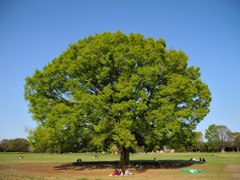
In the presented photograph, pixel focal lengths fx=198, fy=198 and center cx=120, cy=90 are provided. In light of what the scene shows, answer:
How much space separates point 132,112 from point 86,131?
19.9 ft

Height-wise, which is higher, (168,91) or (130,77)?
(130,77)

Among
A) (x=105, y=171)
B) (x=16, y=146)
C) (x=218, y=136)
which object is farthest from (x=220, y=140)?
(x=16, y=146)

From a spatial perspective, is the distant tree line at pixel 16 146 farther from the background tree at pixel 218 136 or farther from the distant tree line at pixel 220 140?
the background tree at pixel 218 136

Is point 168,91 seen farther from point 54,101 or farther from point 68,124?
point 54,101

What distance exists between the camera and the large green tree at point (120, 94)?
2345cm

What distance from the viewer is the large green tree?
23.5 m

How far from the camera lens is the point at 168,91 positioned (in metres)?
24.2

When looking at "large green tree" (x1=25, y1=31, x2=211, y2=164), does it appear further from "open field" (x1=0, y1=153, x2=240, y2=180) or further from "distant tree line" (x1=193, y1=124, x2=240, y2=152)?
"distant tree line" (x1=193, y1=124, x2=240, y2=152)

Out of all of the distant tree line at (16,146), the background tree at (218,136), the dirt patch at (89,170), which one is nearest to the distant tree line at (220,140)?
the background tree at (218,136)

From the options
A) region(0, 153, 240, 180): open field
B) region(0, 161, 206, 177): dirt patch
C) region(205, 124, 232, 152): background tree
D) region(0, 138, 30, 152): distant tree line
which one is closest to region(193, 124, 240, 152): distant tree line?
region(205, 124, 232, 152): background tree

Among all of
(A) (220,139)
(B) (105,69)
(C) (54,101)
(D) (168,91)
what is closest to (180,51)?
Result: (D) (168,91)

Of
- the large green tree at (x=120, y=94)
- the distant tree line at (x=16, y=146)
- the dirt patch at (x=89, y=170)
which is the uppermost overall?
the large green tree at (x=120, y=94)

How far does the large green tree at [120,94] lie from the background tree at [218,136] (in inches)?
4196

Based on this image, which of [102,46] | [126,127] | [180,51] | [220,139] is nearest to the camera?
[126,127]
